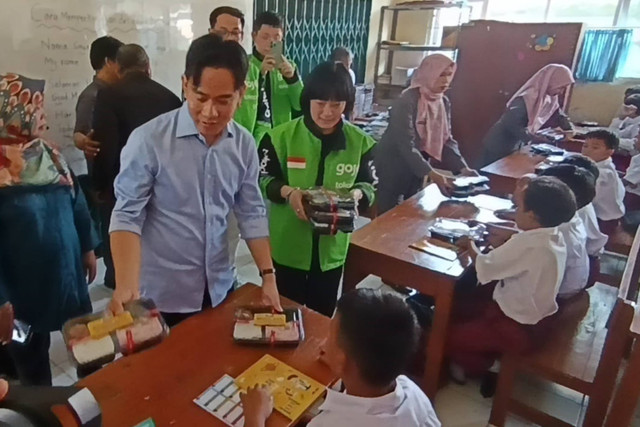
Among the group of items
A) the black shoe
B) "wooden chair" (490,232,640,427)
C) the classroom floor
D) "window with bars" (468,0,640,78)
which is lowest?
the classroom floor

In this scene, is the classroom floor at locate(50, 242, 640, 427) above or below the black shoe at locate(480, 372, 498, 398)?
below

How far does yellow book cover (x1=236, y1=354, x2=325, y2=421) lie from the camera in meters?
0.94

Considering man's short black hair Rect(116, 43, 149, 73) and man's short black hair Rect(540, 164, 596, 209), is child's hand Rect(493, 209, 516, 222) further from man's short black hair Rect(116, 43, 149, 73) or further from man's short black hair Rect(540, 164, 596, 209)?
man's short black hair Rect(116, 43, 149, 73)

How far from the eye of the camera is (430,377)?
186 cm

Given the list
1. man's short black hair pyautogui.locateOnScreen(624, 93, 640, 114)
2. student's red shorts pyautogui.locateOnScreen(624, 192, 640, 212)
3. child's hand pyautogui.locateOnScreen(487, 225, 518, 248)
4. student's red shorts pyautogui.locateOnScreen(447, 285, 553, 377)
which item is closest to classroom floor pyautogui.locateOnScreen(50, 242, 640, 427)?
student's red shorts pyautogui.locateOnScreen(447, 285, 553, 377)

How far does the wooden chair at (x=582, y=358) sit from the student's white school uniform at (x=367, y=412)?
33.1 inches

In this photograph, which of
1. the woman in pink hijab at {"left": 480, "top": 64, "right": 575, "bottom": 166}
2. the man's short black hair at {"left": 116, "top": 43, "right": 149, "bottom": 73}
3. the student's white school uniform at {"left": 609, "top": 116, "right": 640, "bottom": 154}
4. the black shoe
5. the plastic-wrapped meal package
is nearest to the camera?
the plastic-wrapped meal package

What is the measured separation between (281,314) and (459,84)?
459 cm

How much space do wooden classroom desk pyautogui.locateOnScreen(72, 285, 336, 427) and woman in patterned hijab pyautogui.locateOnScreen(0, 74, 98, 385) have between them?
1.76 feet

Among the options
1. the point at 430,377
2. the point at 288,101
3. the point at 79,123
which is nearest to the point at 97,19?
the point at 79,123

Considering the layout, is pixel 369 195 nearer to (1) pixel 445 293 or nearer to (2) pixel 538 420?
(1) pixel 445 293

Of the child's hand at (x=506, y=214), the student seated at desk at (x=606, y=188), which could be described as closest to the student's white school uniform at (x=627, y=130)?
the student seated at desk at (x=606, y=188)

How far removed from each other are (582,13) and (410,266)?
16.3 ft

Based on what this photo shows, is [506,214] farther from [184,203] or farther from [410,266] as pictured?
[184,203]
